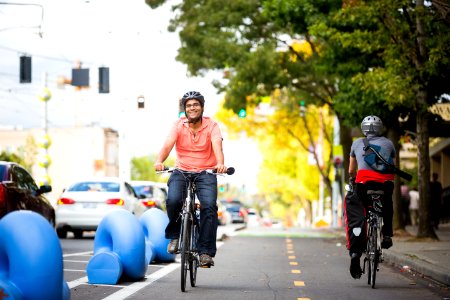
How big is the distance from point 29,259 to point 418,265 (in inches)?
304

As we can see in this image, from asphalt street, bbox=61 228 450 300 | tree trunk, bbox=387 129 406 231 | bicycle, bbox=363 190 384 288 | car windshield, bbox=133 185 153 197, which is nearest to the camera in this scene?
asphalt street, bbox=61 228 450 300

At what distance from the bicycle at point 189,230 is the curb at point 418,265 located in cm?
319

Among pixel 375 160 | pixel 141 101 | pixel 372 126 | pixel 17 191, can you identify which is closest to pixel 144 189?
pixel 141 101

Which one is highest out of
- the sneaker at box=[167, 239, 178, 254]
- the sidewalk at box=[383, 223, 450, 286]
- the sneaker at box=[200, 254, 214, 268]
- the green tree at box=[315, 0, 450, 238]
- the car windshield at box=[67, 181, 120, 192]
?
the green tree at box=[315, 0, 450, 238]

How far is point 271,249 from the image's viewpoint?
2083 centimetres

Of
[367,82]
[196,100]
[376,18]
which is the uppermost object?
[376,18]

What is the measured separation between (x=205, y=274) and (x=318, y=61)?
13.8 metres

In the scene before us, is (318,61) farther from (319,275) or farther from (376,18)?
(319,275)

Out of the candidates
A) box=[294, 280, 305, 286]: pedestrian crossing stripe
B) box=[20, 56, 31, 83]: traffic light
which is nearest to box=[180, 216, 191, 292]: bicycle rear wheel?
box=[294, 280, 305, 286]: pedestrian crossing stripe

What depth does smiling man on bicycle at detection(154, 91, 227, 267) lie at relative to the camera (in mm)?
10641

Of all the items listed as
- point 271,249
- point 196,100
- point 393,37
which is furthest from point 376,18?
point 196,100

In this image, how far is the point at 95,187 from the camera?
2438 centimetres

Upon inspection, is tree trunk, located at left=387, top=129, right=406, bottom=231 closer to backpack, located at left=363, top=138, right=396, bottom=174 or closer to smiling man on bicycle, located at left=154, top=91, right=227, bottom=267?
backpack, located at left=363, top=138, right=396, bottom=174

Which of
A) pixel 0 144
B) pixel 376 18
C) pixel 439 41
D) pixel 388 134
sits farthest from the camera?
pixel 0 144
